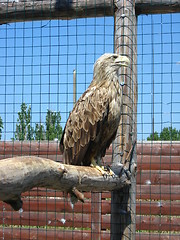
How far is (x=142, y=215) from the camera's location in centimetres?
544

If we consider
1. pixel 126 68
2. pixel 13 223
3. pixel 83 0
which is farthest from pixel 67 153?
pixel 13 223

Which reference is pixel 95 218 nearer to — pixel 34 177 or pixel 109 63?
pixel 109 63

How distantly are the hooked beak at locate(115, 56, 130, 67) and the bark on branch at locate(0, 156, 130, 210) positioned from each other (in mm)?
1132

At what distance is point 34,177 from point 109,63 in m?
2.11

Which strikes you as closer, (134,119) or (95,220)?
(134,119)

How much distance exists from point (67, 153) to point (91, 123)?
42 cm

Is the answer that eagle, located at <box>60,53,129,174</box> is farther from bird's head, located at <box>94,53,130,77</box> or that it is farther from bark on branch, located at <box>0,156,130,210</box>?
bark on branch, located at <box>0,156,130,210</box>

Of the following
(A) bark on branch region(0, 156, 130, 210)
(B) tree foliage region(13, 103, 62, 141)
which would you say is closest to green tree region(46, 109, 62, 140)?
(B) tree foliage region(13, 103, 62, 141)

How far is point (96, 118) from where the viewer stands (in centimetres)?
380

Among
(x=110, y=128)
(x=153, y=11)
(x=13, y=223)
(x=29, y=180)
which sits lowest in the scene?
(x=13, y=223)

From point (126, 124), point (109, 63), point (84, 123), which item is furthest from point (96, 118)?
point (109, 63)

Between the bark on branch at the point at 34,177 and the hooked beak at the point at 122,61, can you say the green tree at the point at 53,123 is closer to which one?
the hooked beak at the point at 122,61

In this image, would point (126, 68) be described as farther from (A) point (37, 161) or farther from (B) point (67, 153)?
(A) point (37, 161)

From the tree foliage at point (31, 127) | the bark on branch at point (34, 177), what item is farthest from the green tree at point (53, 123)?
the bark on branch at point (34, 177)
